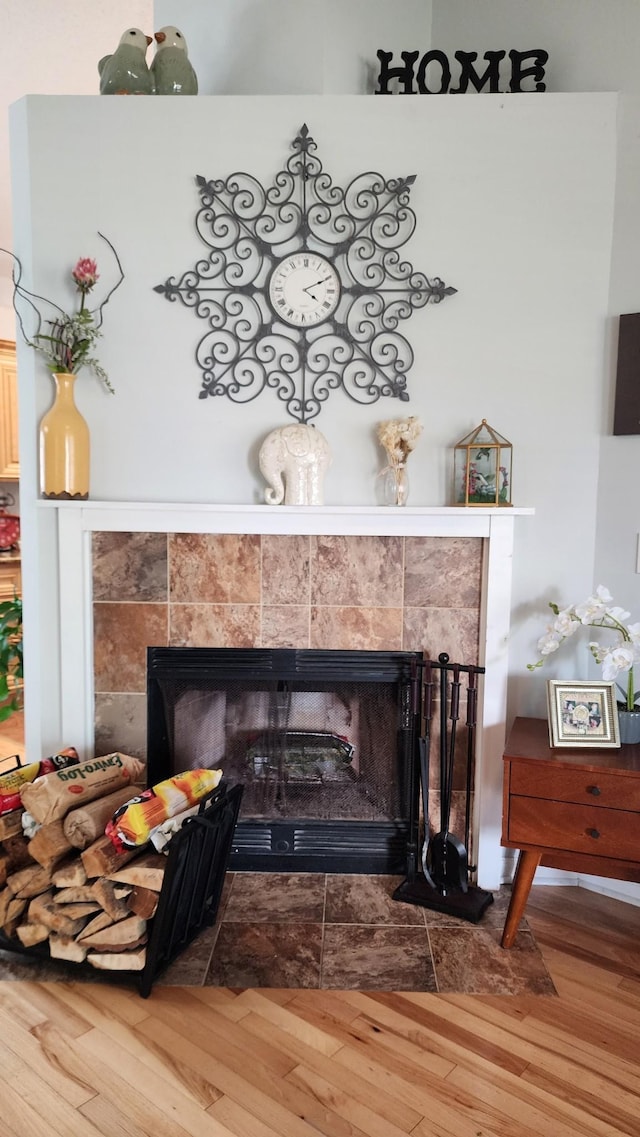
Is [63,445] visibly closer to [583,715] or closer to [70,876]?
[70,876]

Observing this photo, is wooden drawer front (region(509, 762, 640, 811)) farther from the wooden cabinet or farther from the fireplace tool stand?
the wooden cabinet

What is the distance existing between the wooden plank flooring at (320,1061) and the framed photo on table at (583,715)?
60cm

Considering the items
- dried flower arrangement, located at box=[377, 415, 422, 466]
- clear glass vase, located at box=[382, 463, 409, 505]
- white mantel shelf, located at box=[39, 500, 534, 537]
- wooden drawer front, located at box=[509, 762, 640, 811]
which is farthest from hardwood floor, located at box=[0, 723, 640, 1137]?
dried flower arrangement, located at box=[377, 415, 422, 466]

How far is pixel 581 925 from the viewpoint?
223cm

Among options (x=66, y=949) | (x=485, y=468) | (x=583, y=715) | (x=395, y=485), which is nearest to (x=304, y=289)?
(x=395, y=485)

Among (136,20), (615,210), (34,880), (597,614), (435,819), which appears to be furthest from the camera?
(136,20)

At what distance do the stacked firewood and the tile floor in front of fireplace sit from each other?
21 centimetres

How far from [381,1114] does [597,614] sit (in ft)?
4.38

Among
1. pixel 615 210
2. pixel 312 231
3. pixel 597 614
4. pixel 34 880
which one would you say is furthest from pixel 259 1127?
pixel 615 210

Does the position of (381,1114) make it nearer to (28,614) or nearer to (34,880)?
(34,880)

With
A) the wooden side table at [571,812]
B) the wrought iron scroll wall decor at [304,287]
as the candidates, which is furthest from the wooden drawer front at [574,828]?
the wrought iron scroll wall decor at [304,287]

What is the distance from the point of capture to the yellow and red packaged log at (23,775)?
6.71 ft

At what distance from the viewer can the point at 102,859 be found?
1.87m

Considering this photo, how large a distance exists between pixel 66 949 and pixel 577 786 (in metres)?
1.37
